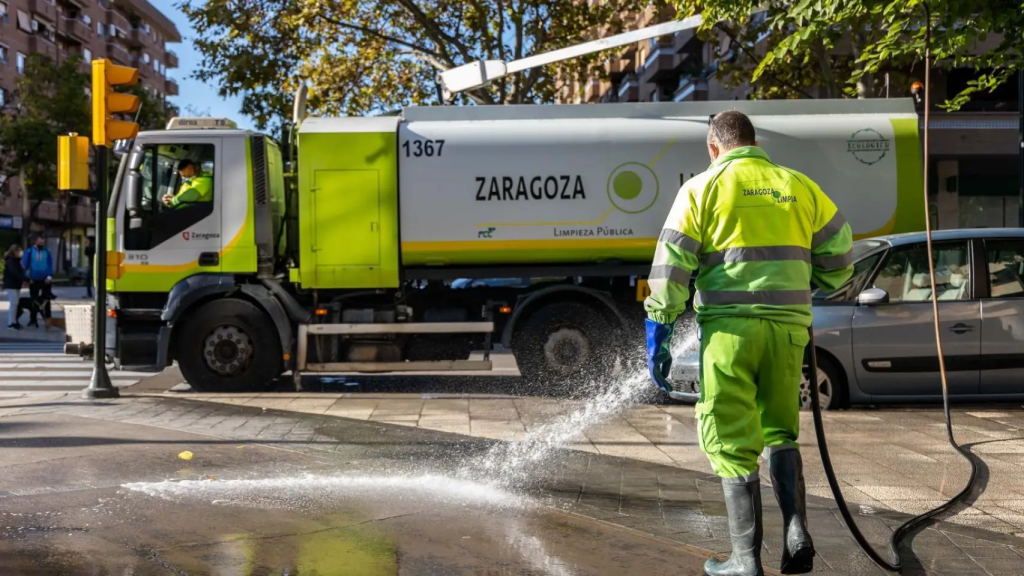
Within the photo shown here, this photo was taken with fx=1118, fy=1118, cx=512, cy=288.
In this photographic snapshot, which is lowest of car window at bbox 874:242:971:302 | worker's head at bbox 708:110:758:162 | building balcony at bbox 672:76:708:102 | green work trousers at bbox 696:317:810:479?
green work trousers at bbox 696:317:810:479

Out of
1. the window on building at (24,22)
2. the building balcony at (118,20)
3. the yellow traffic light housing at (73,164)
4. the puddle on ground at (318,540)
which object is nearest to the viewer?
the puddle on ground at (318,540)

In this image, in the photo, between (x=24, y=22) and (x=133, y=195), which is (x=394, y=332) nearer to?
(x=133, y=195)

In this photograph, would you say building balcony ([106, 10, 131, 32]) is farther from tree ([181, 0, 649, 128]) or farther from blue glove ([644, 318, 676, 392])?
blue glove ([644, 318, 676, 392])

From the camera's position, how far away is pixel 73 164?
395 inches

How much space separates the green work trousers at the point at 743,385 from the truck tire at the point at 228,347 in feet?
25.0

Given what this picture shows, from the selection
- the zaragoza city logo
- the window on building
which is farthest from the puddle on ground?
the window on building

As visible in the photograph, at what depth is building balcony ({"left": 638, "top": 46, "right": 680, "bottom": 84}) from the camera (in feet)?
132

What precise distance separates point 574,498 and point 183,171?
269 inches

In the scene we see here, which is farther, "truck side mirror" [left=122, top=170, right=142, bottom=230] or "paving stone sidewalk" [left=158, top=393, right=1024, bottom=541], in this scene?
"truck side mirror" [left=122, top=170, right=142, bottom=230]

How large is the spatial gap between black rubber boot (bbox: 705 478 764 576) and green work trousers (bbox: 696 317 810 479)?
0.18 feet

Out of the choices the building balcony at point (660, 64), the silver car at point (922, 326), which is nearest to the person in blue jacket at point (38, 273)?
the silver car at point (922, 326)

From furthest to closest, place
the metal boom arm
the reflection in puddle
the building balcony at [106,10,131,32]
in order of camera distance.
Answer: the building balcony at [106,10,131,32], the metal boom arm, the reflection in puddle

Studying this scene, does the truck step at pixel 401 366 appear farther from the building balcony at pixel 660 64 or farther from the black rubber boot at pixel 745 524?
the building balcony at pixel 660 64

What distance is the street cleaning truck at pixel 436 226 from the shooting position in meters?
11.0
